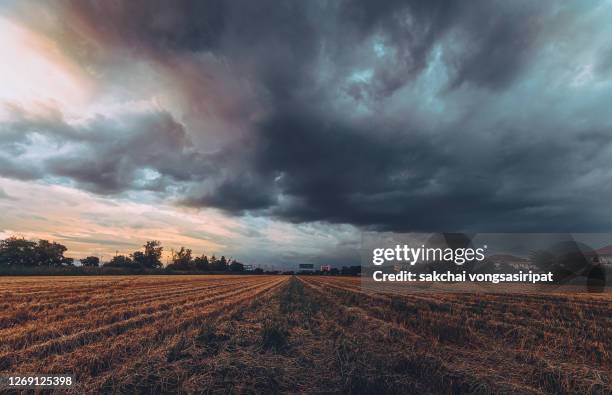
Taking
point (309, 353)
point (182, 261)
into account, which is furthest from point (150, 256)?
point (309, 353)

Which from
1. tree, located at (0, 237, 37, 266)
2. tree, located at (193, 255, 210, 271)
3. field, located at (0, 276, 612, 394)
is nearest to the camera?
field, located at (0, 276, 612, 394)

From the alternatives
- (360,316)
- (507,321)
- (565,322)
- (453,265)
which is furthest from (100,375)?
(453,265)

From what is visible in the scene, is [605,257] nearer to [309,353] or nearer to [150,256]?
[309,353]

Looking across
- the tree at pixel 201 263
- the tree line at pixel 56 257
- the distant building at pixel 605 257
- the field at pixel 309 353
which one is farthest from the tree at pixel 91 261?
the distant building at pixel 605 257

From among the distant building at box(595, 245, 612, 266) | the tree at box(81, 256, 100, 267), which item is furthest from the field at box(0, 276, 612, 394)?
the tree at box(81, 256, 100, 267)

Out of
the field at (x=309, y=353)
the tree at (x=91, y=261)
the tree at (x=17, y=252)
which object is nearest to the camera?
the field at (x=309, y=353)

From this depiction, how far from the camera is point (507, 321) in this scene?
481 inches

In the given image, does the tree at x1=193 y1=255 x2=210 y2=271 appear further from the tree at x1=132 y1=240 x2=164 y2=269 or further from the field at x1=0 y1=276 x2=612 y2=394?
the field at x1=0 y1=276 x2=612 y2=394

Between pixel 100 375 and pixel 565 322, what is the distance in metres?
15.5

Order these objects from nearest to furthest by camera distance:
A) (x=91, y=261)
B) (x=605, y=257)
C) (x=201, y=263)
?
(x=605, y=257) < (x=91, y=261) < (x=201, y=263)

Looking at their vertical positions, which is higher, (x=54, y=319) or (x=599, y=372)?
(x=599, y=372)

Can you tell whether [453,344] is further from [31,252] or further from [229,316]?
[31,252]

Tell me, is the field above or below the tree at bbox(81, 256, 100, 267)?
above

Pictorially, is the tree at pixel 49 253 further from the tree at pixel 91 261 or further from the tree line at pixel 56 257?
the tree at pixel 91 261
